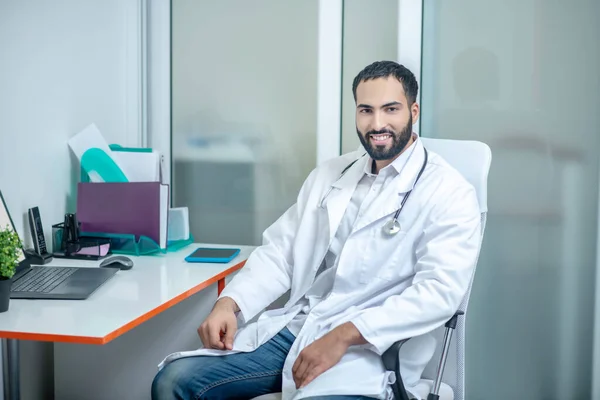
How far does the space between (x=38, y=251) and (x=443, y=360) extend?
1.25 metres

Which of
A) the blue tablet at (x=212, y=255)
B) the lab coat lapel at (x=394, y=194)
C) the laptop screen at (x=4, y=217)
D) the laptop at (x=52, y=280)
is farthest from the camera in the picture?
the blue tablet at (x=212, y=255)

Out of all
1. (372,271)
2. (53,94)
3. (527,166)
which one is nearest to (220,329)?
(372,271)

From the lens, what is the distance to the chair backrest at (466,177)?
1.71 m

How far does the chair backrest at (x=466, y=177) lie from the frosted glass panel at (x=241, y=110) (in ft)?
2.30

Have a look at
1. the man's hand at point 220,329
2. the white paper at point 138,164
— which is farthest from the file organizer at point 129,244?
the man's hand at point 220,329

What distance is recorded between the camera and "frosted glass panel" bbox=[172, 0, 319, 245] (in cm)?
248

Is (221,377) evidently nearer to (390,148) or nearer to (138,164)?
(390,148)

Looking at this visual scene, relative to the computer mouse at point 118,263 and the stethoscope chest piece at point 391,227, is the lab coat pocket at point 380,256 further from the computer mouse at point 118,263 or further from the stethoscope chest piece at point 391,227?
the computer mouse at point 118,263

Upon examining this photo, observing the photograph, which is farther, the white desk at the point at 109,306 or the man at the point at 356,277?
the man at the point at 356,277

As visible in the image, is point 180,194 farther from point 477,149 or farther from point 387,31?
point 477,149

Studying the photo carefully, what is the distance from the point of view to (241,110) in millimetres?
2562

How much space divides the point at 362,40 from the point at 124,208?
103 centimetres

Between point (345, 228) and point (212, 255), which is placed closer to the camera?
point (345, 228)

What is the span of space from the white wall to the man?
2.69 feet
